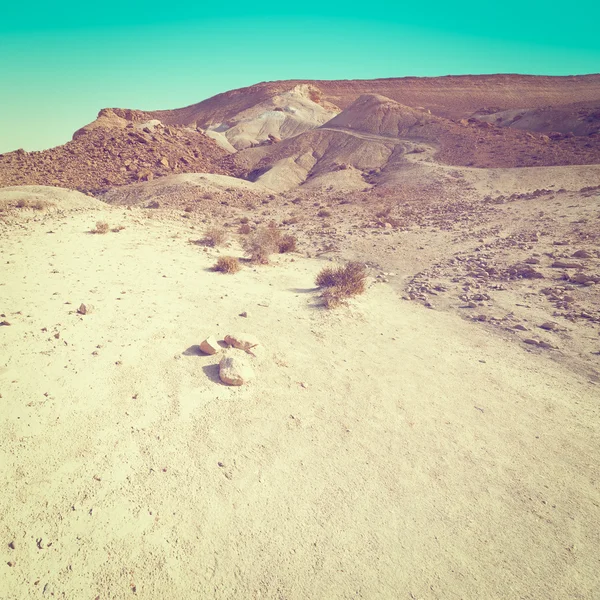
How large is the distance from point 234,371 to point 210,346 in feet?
2.17

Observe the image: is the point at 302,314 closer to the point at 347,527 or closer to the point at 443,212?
the point at 347,527

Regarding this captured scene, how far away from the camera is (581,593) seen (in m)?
2.91

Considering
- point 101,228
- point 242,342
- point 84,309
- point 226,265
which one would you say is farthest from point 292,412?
point 101,228

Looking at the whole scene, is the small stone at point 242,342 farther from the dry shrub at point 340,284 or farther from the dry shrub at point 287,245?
the dry shrub at point 287,245

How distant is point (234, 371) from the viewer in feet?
16.0

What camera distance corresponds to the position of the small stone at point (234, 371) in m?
4.85

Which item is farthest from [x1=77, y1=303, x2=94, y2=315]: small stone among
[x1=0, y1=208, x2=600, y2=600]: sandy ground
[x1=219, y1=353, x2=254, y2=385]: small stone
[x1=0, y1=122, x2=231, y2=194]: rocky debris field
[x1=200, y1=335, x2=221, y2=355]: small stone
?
[x1=0, y1=122, x2=231, y2=194]: rocky debris field

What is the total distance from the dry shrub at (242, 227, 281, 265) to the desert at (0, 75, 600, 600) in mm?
105

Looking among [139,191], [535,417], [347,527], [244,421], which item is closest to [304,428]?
[244,421]

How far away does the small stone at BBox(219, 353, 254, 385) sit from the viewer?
15.9ft

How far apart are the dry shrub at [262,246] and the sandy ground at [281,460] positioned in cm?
340

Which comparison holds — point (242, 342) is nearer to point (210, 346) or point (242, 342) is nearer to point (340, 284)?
point (210, 346)

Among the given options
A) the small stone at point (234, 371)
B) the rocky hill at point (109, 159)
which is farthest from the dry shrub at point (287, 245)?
the rocky hill at point (109, 159)

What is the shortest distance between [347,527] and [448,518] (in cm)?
96
